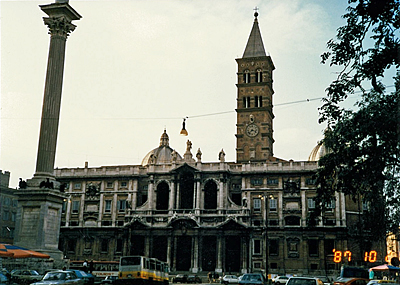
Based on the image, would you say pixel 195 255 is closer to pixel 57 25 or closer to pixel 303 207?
pixel 303 207

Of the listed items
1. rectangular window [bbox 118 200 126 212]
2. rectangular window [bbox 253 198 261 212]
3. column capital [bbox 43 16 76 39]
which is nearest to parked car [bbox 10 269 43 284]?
column capital [bbox 43 16 76 39]

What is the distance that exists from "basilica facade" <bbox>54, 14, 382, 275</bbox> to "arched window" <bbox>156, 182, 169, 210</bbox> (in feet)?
0.53

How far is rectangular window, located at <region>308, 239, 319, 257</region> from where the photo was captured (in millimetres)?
66544

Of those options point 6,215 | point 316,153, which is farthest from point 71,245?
point 316,153

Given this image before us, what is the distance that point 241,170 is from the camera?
7269 cm

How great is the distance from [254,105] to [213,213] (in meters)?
22.0

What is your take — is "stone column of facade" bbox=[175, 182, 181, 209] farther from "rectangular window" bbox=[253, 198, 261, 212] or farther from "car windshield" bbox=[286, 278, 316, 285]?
"car windshield" bbox=[286, 278, 316, 285]

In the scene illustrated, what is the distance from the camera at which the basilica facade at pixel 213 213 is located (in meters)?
67.2

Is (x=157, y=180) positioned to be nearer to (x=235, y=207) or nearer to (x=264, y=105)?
(x=235, y=207)

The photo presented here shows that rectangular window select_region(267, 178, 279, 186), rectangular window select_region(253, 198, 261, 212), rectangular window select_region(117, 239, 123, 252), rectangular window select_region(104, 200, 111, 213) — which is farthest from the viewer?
rectangular window select_region(104, 200, 111, 213)

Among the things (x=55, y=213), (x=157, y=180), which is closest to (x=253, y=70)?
(x=157, y=180)

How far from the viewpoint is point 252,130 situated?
265ft

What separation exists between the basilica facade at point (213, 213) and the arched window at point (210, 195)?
0.16 metres

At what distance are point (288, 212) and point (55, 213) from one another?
4358 centimetres
